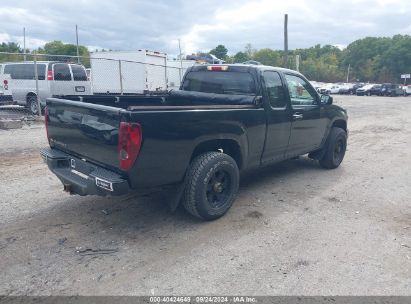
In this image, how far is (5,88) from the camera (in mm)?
14047

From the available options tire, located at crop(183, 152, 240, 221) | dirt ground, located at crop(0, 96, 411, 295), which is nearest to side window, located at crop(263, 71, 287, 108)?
tire, located at crop(183, 152, 240, 221)

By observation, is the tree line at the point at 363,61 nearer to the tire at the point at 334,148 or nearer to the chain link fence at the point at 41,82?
the chain link fence at the point at 41,82

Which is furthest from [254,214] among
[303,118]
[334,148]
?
[334,148]

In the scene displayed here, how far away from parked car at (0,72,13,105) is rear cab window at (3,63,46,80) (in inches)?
9.8

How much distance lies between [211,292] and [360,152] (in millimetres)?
6935

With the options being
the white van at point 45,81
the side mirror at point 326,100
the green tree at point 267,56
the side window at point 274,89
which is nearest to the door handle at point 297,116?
the side window at point 274,89

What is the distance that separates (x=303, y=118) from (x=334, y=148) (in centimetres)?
149

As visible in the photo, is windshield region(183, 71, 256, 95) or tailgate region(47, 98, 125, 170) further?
windshield region(183, 71, 256, 95)

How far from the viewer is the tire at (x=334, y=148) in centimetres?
669

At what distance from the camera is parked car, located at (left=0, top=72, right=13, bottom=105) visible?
13961 mm

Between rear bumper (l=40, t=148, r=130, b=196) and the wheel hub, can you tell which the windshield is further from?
rear bumper (l=40, t=148, r=130, b=196)

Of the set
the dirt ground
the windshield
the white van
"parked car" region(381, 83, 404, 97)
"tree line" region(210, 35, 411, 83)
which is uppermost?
"tree line" region(210, 35, 411, 83)

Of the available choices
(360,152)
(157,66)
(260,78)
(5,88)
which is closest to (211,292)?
(260,78)

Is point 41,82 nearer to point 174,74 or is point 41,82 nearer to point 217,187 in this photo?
point 174,74
